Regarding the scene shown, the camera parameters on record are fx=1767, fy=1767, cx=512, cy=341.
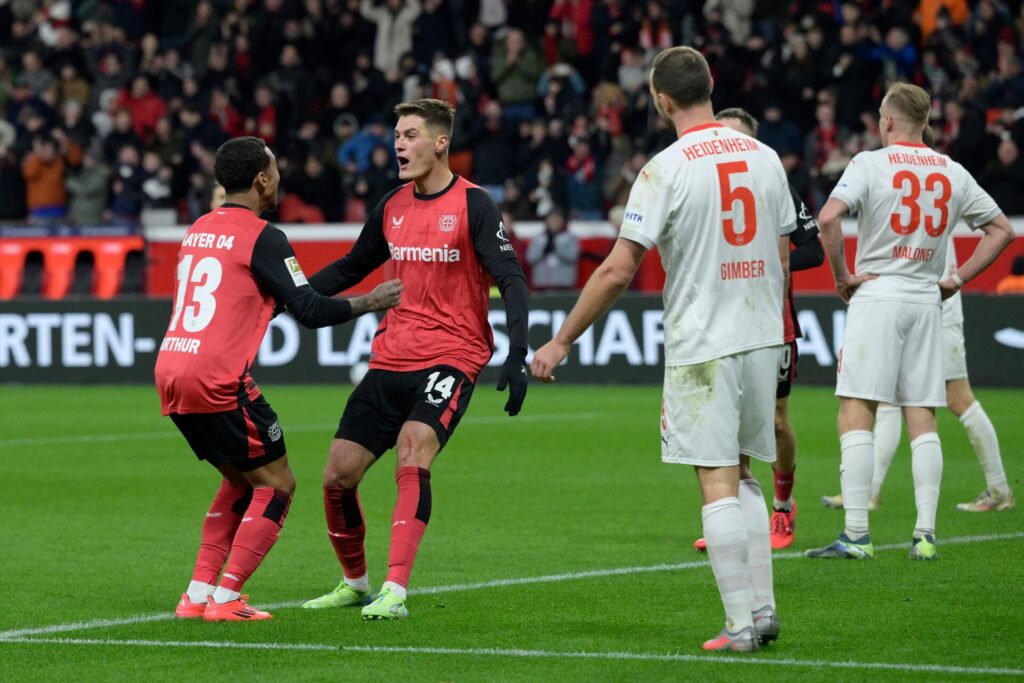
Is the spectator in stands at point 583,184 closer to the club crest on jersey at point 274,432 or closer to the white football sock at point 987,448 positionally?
the white football sock at point 987,448

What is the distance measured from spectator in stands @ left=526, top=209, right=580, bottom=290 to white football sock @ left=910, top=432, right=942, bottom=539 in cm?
1366

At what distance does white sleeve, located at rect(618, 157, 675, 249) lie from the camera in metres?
6.12

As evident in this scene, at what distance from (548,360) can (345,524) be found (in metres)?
1.71

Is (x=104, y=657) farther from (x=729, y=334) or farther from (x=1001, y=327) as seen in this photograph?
(x=1001, y=327)

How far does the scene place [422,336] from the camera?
7340mm

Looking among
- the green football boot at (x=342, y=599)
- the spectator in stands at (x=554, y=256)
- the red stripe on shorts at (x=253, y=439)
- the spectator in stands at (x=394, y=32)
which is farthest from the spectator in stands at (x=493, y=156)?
the red stripe on shorts at (x=253, y=439)

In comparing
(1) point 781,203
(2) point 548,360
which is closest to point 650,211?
(1) point 781,203

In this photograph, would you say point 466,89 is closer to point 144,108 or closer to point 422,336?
point 144,108

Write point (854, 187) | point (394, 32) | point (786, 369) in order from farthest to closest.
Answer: point (394, 32), point (786, 369), point (854, 187)

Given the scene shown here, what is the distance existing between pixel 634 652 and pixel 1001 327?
13407mm

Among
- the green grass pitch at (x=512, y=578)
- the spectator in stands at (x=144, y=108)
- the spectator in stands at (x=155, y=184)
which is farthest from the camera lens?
the spectator in stands at (x=144, y=108)

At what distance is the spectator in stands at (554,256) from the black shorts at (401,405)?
15.1 m

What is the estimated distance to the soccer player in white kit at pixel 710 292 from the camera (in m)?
6.12

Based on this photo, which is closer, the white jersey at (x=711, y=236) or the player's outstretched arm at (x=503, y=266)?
the white jersey at (x=711, y=236)
